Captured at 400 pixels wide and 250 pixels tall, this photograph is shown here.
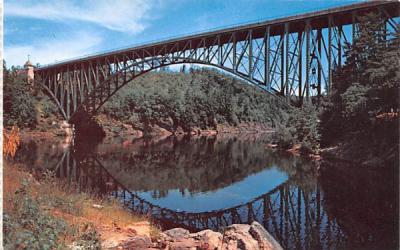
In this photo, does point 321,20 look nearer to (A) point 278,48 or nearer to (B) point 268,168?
(A) point 278,48

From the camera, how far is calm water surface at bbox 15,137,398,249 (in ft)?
36.9

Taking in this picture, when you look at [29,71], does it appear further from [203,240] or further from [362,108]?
[203,240]

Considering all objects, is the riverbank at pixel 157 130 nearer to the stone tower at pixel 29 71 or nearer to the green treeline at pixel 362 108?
the stone tower at pixel 29 71

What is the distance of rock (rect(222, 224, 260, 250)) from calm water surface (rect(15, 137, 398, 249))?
113 inches

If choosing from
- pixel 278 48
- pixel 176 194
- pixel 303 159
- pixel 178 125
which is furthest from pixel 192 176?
pixel 178 125

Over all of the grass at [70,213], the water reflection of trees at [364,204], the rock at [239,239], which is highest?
the grass at [70,213]

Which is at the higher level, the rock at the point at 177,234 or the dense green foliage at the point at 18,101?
the dense green foliage at the point at 18,101

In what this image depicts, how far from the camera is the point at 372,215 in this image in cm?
1277

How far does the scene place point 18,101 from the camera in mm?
47656

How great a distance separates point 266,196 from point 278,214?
3380 mm

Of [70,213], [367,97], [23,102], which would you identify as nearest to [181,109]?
[23,102]

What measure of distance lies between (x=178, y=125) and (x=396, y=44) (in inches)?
2460

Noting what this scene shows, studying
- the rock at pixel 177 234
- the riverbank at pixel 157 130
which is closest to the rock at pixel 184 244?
the rock at pixel 177 234

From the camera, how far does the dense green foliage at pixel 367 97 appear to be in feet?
73.6
